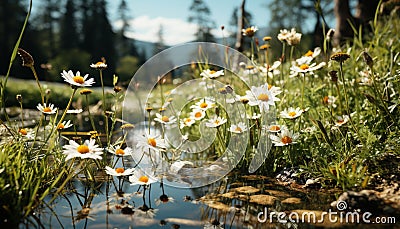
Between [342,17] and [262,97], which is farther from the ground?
[342,17]

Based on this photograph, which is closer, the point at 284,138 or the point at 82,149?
the point at 82,149

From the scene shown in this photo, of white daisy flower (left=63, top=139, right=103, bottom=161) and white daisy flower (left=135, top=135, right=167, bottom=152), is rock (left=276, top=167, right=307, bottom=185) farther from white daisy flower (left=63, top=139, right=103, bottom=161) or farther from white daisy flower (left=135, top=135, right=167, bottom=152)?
white daisy flower (left=63, top=139, right=103, bottom=161)

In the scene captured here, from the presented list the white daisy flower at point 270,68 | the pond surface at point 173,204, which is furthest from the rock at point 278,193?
the white daisy flower at point 270,68

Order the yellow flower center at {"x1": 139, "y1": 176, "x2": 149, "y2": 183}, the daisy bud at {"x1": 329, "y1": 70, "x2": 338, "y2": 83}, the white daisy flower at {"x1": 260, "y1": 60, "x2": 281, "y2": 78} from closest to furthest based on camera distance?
the yellow flower center at {"x1": 139, "y1": 176, "x2": 149, "y2": 183} < the daisy bud at {"x1": 329, "y1": 70, "x2": 338, "y2": 83} < the white daisy flower at {"x1": 260, "y1": 60, "x2": 281, "y2": 78}

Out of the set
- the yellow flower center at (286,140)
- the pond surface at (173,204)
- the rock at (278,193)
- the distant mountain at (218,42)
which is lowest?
the pond surface at (173,204)

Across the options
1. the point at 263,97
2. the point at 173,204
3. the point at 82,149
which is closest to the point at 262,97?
the point at 263,97

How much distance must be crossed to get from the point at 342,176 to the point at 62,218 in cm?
111

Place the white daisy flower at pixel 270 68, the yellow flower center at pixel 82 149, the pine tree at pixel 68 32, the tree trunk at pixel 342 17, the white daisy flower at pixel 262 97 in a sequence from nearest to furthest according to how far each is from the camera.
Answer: the yellow flower center at pixel 82 149 < the white daisy flower at pixel 262 97 < the white daisy flower at pixel 270 68 < the tree trunk at pixel 342 17 < the pine tree at pixel 68 32

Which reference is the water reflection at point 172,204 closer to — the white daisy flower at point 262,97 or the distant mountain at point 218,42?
the white daisy flower at point 262,97

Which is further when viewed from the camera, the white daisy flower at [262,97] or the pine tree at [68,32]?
the pine tree at [68,32]

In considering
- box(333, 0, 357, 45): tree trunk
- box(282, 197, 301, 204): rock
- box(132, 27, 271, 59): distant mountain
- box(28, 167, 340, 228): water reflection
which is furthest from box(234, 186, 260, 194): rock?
box(333, 0, 357, 45): tree trunk

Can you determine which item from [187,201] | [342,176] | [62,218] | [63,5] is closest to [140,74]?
[187,201]

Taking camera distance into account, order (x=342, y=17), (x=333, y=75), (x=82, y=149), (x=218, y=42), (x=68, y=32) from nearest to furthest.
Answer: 1. (x=82, y=149)
2. (x=333, y=75)
3. (x=218, y=42)
4. (x=342, y=17)
5. (x=68, y=32)

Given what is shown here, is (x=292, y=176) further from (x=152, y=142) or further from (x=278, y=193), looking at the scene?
(x=152, y=142)
